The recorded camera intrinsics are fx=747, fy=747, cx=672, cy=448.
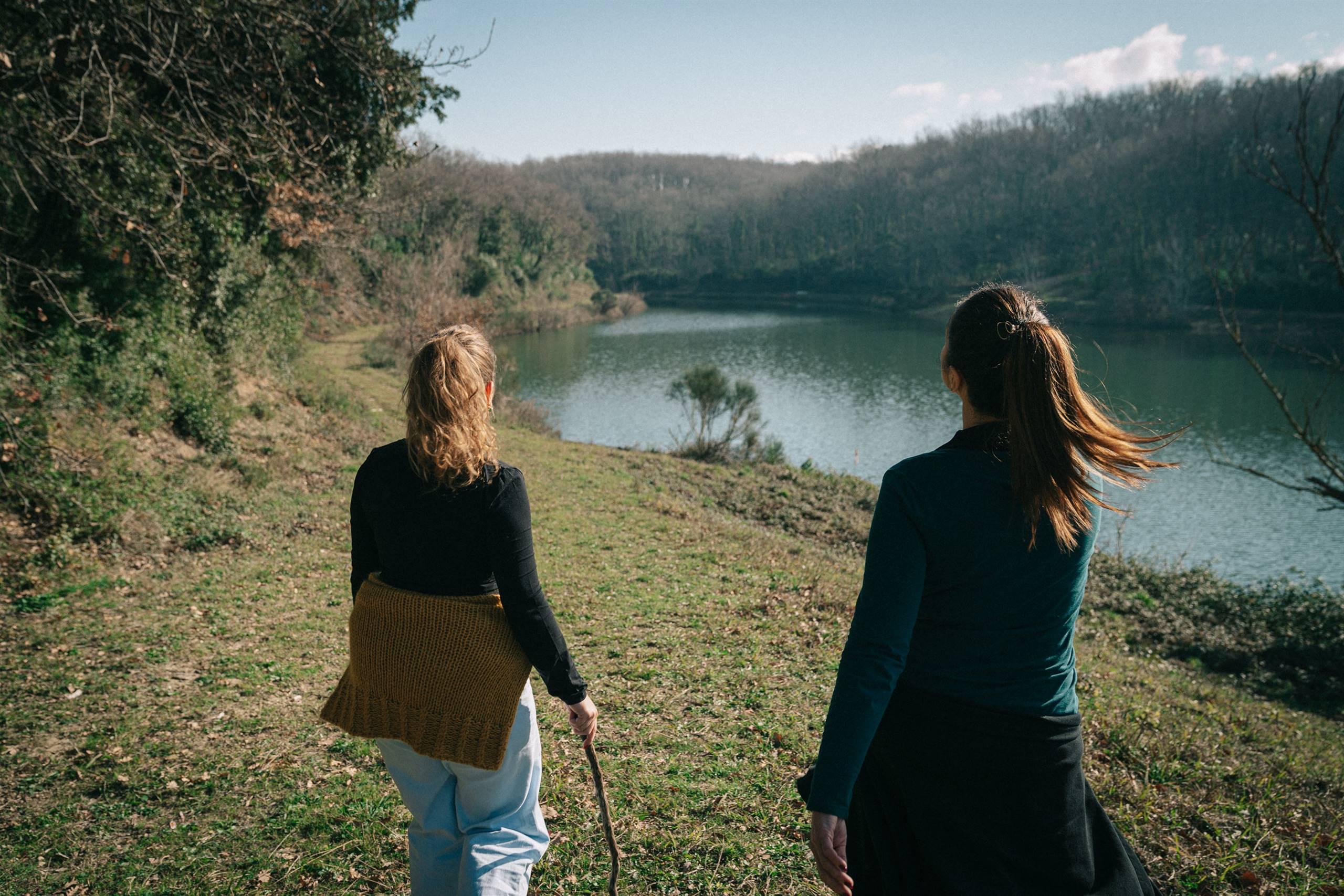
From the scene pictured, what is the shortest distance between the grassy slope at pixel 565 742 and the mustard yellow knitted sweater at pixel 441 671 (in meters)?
1.40

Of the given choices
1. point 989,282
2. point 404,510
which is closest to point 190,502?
point 404,510

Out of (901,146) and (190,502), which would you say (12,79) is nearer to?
(190,502)

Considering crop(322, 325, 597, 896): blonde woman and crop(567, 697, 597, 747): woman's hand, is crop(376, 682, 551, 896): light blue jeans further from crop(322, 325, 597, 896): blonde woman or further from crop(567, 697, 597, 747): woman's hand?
crop(567, 697, 597, 747): woman's hand

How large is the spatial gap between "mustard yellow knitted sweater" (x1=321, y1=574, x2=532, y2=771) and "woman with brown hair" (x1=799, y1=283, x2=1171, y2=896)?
3.24ft

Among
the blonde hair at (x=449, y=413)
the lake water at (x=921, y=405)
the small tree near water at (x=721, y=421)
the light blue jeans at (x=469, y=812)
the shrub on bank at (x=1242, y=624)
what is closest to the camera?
the blonde hair at (x=449, y=413)

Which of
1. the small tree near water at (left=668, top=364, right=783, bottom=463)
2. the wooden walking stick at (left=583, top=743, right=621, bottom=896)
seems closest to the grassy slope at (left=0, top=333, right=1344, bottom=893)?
the wooden walking stick at (left=583, top=743, right=621, bottom=896)

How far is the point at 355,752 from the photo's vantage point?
4262 millimetres

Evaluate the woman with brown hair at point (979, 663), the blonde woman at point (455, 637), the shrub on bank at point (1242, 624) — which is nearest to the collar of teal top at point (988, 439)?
the woman with brown hair at point (979, 663)

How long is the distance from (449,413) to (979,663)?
1.52 metres

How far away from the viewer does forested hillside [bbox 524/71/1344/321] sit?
195 feet

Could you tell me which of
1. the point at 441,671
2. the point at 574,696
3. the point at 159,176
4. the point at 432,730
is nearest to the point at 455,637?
the point at 441,671

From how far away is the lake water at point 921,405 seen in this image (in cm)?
1714

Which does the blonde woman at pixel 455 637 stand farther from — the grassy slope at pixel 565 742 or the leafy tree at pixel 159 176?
the leafy tree at pixel 159 176

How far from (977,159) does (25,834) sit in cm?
12853
